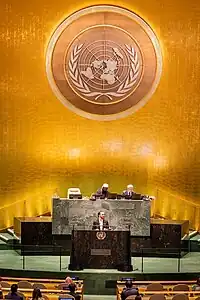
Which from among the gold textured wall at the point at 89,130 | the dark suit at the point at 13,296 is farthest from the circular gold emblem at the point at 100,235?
the dark suit at the point at 13,296

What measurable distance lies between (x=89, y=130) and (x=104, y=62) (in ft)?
5.15

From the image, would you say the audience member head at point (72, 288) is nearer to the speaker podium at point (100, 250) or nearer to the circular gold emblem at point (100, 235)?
the speaker podium at point (100, 250)

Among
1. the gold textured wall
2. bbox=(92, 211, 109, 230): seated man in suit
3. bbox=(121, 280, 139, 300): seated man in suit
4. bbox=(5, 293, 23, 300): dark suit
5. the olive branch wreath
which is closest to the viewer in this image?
bbox=(5, 293, 23, 300): dark suit

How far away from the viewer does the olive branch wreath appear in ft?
51.2

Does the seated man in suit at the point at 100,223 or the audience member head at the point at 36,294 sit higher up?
the seated man in suit at the point at 100,223

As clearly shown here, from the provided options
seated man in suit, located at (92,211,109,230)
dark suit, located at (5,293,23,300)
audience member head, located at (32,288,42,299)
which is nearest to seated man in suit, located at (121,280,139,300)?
audience member head, located at (32,288,42,299)

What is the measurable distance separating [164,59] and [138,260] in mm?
4561

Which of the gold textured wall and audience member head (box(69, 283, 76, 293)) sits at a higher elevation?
the gold textured wall

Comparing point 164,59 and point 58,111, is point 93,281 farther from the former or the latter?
point 164,59

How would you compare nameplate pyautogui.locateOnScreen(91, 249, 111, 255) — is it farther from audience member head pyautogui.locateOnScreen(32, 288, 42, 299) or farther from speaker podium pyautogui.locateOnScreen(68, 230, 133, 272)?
audience member head pyautogui.locateOnScreen(32, 288, 42, 299)

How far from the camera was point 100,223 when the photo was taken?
44.9ft

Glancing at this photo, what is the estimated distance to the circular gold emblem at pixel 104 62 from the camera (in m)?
15.5

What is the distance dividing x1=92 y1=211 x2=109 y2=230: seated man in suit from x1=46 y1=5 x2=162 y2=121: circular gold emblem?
278cm

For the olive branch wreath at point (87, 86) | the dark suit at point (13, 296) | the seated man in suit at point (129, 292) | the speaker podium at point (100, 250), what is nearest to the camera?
the dark suit at point (13, 296)
